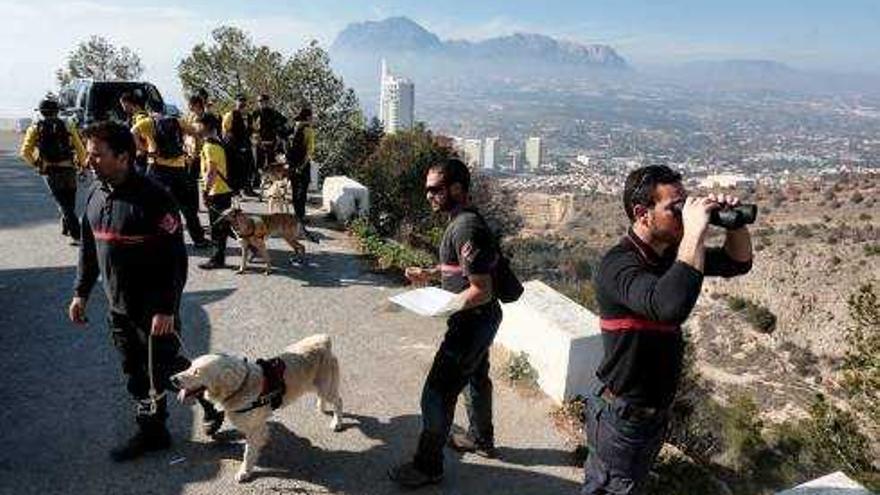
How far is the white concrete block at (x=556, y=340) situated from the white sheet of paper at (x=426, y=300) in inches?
78.8

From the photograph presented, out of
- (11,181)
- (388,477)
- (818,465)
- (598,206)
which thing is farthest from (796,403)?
(598,206)

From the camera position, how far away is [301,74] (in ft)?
67.3

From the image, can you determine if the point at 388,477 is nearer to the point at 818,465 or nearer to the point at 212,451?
the point at 212,451

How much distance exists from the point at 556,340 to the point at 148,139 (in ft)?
18.5

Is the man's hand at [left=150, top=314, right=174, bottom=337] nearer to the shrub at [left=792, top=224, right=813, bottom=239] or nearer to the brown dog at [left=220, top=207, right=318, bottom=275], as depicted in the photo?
the brown dog at [left=220, top=207, right=318, bottom=275]

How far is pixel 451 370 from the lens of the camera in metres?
4.70

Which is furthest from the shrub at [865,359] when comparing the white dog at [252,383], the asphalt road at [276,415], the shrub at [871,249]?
the shrub at [871,249]

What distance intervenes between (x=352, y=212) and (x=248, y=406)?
27.7 ft

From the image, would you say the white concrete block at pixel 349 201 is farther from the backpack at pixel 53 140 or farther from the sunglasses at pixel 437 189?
the sunglasses at pixel 437 189

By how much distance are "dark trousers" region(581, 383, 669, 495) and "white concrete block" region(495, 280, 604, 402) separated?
9.07 ft

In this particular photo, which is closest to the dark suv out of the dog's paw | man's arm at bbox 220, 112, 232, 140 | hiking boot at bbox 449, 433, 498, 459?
man's arm at bbox 220, 112, 232, 140

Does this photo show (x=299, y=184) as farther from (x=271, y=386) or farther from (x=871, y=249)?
(x=871, y=249)

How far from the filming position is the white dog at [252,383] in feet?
14.8

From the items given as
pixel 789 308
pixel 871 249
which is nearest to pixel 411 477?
pixel 789 308
